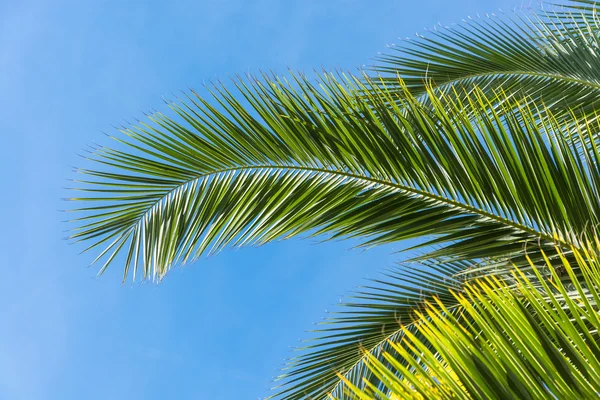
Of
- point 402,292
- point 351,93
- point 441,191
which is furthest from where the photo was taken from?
point 402,292

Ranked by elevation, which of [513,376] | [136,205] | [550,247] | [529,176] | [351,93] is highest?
[351,93]

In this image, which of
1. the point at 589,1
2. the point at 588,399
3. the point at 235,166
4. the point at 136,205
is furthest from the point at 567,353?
the point at 589,1

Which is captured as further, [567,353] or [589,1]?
[589,1]

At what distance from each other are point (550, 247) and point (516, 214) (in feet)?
0.48

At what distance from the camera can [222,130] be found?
259 cm

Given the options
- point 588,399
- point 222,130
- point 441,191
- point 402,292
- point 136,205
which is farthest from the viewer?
point 402,292

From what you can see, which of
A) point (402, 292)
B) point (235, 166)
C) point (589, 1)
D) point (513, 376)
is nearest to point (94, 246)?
point (235, 166)

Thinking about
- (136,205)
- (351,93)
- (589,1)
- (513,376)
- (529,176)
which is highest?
(589,1)

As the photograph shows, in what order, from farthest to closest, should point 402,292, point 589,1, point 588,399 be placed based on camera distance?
1. point 589,1
2. point 402,292
3. point 588,399

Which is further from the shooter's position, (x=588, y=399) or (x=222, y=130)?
(x=222, y=130)

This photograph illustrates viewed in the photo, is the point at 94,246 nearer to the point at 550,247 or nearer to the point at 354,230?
the point at 354,230

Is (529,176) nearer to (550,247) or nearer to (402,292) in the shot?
(550,247)

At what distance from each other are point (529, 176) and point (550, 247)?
0.25 meters

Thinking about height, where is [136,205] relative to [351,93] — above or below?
below
